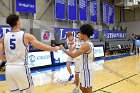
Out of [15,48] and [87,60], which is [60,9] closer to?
[87,60]

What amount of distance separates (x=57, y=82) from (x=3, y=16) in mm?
5993

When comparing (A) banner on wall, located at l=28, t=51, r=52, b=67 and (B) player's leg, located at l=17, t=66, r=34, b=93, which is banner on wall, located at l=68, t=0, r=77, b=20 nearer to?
(A) banner on wall, located at l=28, t=51, r=52, b=67

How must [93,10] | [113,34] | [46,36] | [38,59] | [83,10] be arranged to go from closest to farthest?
[38,59] → [46,36] → [83,10] → [93,10] → [113,34]

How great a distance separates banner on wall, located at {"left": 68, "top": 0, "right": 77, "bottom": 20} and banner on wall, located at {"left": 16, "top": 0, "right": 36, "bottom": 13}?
3.28m

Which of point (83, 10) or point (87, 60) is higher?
point (83, 10)

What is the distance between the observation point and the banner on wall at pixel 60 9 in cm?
1351

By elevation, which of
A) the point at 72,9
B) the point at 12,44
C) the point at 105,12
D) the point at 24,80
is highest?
the point at 105,12

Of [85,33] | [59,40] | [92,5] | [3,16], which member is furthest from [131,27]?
[85,33]

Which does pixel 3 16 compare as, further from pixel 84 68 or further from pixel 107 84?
pixel 84 68

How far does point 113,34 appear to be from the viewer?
19.0m

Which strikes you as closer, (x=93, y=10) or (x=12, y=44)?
(x=12, y=44)

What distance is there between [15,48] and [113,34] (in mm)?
16755

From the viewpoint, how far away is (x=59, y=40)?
13172 mm

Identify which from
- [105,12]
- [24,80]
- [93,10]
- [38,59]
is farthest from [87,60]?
[105,12]
